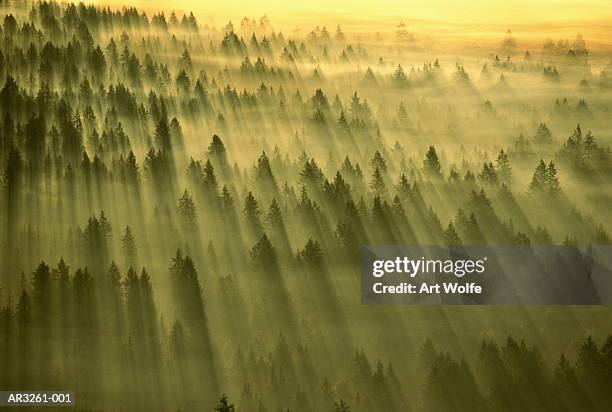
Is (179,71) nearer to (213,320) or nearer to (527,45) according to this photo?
(213,320)

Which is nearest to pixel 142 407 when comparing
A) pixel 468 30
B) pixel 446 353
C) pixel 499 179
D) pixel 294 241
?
pixel 294 241

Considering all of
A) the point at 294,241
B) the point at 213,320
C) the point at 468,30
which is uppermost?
the point at 468,30

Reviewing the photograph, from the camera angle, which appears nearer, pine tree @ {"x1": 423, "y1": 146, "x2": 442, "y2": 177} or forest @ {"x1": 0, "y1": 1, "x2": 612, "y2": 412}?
forest @ {"x1": 0, "y1": 1, "x2": 612, "y2": 412}

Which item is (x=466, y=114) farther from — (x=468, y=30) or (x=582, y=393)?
(x=582, y=393)

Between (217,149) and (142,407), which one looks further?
(217,149)

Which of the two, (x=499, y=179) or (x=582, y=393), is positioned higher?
(x=499, y=179)

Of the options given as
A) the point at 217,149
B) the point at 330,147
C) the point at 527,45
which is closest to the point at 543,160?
the point at 527,45

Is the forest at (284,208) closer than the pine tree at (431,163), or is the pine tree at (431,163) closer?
the forest at (284,208)
